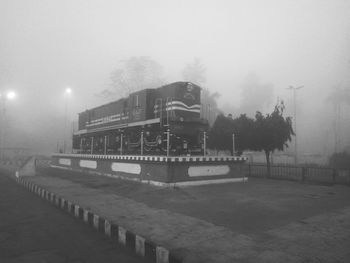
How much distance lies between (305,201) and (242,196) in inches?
83.9

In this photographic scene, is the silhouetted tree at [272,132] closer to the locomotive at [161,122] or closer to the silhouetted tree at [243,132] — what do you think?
the silhouetted tree at [243,132]

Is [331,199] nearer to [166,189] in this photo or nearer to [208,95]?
[166,189]

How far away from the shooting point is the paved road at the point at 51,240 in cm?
483

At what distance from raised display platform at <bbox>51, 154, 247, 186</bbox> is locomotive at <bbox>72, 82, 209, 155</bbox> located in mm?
609

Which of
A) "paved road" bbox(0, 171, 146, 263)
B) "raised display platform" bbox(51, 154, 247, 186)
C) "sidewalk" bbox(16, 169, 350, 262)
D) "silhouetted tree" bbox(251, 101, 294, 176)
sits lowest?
"paved road" bbox(0, 171, 146, 263)

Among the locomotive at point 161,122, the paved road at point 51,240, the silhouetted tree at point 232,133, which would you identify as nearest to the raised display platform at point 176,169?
the locomotive at point 161,122

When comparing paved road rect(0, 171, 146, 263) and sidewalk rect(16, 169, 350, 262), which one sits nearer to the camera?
sidewalk rect(16, 169, 350, 262)

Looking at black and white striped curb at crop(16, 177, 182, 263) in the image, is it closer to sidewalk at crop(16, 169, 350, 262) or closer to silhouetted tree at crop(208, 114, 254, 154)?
sidewalk at crop(16, 169, 350, 262)

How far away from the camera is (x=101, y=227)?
251 inches

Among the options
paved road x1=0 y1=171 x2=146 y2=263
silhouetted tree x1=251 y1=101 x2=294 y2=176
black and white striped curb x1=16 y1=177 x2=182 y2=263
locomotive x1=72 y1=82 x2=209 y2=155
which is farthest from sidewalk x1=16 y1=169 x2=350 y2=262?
silhouetted tree x1=251 y1=101 x2=294 y2=176

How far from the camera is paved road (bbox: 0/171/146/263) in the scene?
190 inches

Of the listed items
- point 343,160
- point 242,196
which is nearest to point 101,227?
point 242,196

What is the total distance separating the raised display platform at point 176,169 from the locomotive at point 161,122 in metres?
0.61

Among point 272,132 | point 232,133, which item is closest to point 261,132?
point 272,132
